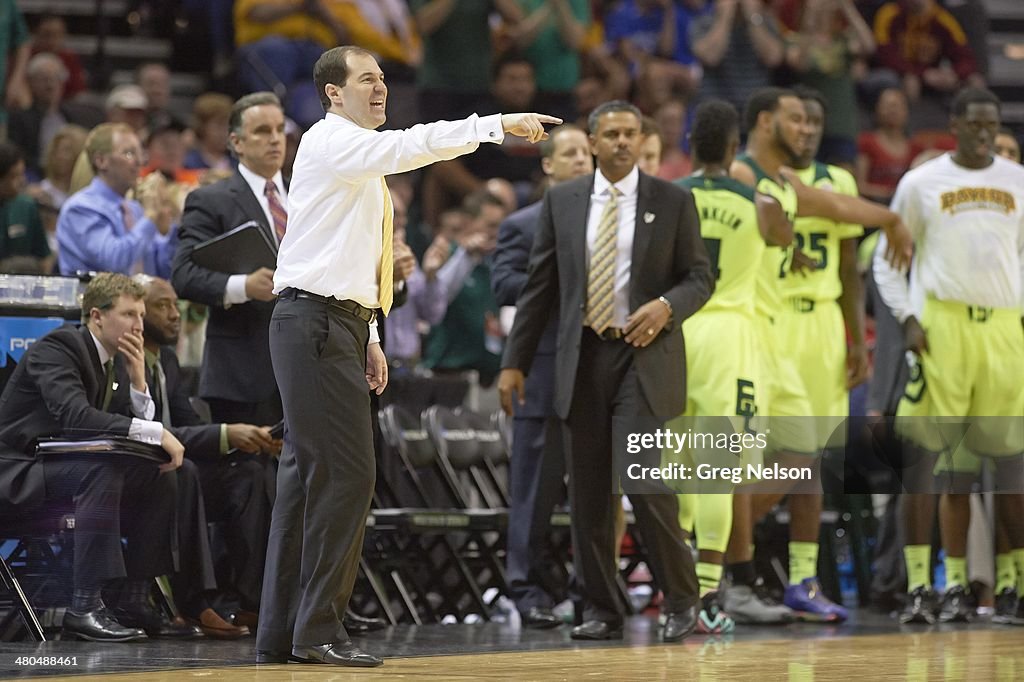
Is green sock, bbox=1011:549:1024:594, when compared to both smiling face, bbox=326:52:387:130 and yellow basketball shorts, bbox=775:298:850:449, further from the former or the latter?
smiling face, bbox=326:52:387:130

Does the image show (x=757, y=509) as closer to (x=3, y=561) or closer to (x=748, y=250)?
(x=748, y=250)

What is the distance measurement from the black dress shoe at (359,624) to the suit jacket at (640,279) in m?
1.27

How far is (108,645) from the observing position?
19.5ft

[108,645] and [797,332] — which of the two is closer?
[108,645]

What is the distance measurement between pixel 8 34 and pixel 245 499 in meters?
5.24

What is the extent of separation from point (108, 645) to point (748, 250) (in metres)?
3.30

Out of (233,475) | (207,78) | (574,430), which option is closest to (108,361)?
(233,475)

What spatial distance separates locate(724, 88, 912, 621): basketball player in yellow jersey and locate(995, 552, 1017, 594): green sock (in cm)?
88

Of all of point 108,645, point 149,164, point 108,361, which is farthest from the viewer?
point 149,164

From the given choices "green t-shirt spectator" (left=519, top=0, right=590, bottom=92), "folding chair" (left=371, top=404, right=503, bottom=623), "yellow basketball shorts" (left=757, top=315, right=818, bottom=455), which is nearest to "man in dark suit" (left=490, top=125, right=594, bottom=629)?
"folding chair" (left=371, top=404, right=503, bottom=623)

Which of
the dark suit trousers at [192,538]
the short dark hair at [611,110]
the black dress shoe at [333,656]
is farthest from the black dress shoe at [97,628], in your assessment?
the short dark hair at [611,110]

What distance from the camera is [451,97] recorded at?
1214 centimetres

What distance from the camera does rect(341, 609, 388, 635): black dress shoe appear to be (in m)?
6.89

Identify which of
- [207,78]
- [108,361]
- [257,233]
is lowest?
[108,361]
